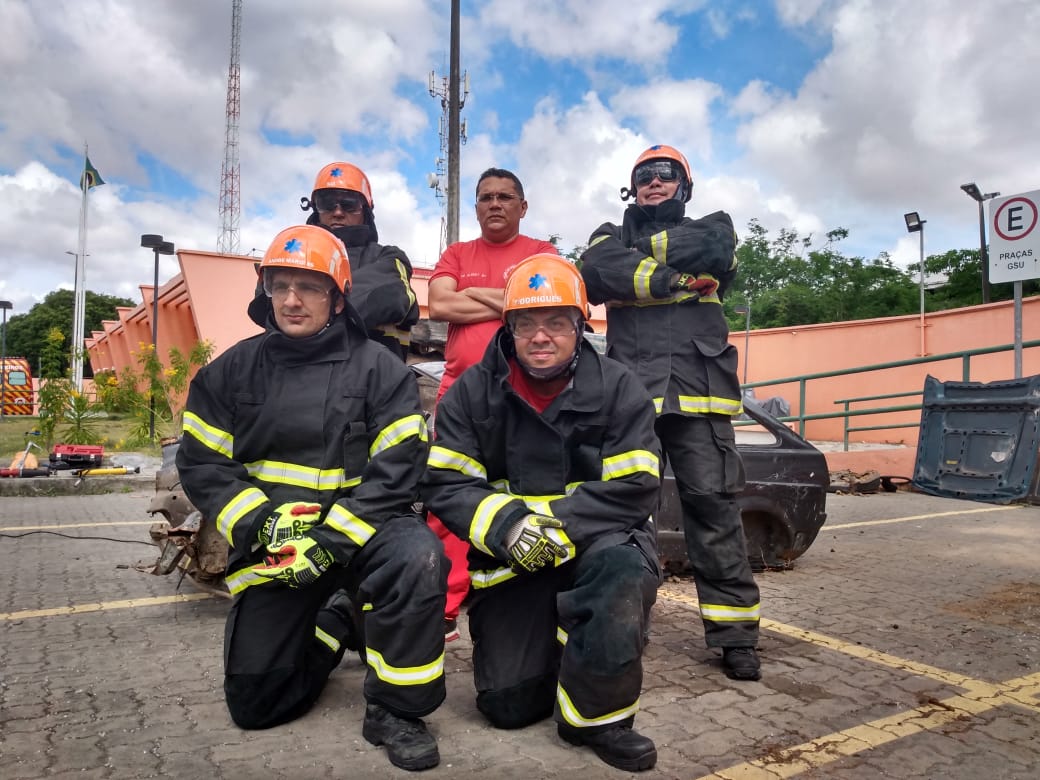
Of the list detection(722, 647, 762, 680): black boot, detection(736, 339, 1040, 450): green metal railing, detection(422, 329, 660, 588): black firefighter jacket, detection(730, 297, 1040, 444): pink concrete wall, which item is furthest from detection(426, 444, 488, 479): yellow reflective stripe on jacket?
detection(730, 297, 1040, 444): pink concrete wall

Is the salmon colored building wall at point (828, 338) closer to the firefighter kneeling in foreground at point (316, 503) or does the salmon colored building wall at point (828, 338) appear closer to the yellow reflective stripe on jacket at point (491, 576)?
the firefighter kneeling in foreground at point (316, 503)

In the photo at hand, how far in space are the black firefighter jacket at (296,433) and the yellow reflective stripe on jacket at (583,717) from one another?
899 millimetres

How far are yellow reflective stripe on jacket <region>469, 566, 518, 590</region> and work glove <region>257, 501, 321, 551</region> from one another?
642 mm

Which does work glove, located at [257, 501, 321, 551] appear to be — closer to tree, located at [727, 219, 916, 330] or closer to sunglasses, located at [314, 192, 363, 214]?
sunglasses, located at [314, 192, 363, 214]

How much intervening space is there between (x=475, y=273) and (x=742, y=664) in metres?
2.36

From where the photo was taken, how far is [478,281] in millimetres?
4418

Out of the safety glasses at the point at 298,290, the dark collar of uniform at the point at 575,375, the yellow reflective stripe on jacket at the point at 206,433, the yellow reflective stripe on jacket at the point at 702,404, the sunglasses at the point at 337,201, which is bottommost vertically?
the yellow reflective stripe on jacket at the point at 206,433

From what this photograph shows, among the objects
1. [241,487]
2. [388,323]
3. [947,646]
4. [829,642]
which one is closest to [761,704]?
[829,642]

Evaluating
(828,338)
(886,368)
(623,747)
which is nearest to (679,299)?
(623,747)

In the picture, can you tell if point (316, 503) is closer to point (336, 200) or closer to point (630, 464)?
point (630, 464)

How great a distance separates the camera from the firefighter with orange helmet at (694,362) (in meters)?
3.62

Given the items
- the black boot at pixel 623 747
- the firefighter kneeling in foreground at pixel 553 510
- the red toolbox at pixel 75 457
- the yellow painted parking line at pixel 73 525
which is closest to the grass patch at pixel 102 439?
the red toolbox at pixel 75 457

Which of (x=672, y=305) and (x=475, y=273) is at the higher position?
(x=475, y=273)

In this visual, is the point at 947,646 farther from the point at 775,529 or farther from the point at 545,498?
the point at 545,498
